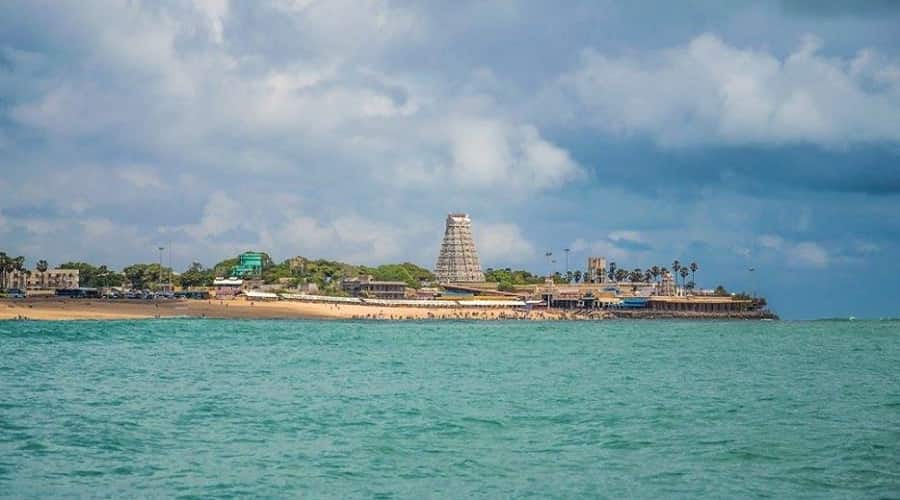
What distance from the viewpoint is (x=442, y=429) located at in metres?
30.2

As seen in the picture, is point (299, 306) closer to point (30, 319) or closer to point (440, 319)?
point (440, 319)

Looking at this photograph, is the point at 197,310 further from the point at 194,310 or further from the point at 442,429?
the point at 442,429

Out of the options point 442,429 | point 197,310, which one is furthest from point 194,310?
point 442,429

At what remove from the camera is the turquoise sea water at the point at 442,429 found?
73.6ft

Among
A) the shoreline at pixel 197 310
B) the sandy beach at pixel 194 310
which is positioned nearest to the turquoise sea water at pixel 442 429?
the shoreline at pixel 197 310

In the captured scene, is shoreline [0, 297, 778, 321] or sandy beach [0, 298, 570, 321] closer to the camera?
shoreline [0, 297, 778, 321]

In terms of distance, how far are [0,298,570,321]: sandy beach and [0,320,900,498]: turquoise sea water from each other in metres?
93.9

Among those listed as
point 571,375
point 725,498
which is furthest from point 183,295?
point 725,498

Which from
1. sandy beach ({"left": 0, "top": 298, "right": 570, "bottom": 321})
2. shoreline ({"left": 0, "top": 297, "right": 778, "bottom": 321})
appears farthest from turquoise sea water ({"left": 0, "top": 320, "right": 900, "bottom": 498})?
sandy beach ({"left": 0, "top": 298, "right": 570, "bottom": 321})

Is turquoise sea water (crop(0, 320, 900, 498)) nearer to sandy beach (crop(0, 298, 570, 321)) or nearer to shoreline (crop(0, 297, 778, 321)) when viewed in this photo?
shoreline (crop(0, 297, 778, 321))

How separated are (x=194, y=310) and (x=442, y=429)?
141 m

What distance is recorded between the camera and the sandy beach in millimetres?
144750

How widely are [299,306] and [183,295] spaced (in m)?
27.9

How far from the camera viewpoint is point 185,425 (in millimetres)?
30406
